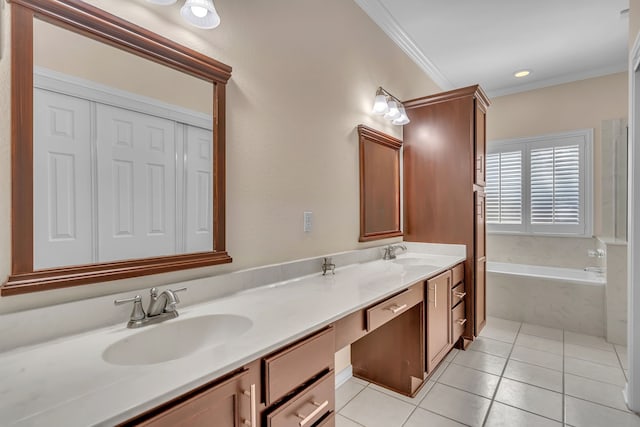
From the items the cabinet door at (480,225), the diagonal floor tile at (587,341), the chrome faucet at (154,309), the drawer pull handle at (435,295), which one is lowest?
the diagonal floor tile at (587,341)

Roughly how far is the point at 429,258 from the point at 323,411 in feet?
5.80

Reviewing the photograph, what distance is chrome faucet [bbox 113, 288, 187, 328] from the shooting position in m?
1.01

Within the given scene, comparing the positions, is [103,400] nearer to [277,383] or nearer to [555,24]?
[277,383]

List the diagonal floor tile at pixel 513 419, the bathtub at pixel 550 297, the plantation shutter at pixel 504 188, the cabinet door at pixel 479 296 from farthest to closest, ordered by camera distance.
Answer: the plantation shutter at pixel 504 188, the bathtub at pixel 550 297, the cabinet door at pixel 479 296, the diagonal floor tile at pixel 513 419

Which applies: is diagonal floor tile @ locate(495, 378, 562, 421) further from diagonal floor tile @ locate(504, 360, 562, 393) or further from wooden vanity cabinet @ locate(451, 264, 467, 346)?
wooden vanity cabinet @ locate(451, 264, 467, 346)

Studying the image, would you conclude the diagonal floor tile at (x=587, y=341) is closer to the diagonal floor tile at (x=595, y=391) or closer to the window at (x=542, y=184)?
the diagonal floor tile at (x=595, y=391)

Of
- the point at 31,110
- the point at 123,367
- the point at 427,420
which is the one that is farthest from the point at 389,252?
the point at 31,110

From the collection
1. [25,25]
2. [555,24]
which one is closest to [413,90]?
[555,24]

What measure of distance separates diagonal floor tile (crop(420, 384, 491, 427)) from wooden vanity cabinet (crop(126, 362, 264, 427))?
1419 millimetres

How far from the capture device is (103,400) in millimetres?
601

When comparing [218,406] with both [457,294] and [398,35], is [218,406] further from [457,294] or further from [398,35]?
[398,35]

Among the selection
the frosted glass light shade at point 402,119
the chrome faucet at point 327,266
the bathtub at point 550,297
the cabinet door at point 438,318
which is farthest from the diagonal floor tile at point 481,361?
the frosted glass light shade at point 402,119

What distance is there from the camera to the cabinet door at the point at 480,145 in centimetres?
257

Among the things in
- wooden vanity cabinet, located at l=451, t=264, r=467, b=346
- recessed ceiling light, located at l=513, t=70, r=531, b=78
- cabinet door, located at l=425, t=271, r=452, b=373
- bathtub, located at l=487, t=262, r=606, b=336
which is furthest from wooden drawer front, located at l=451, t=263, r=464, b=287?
recessed ceiling light, located at l=513, t=70, r=531, b=78
